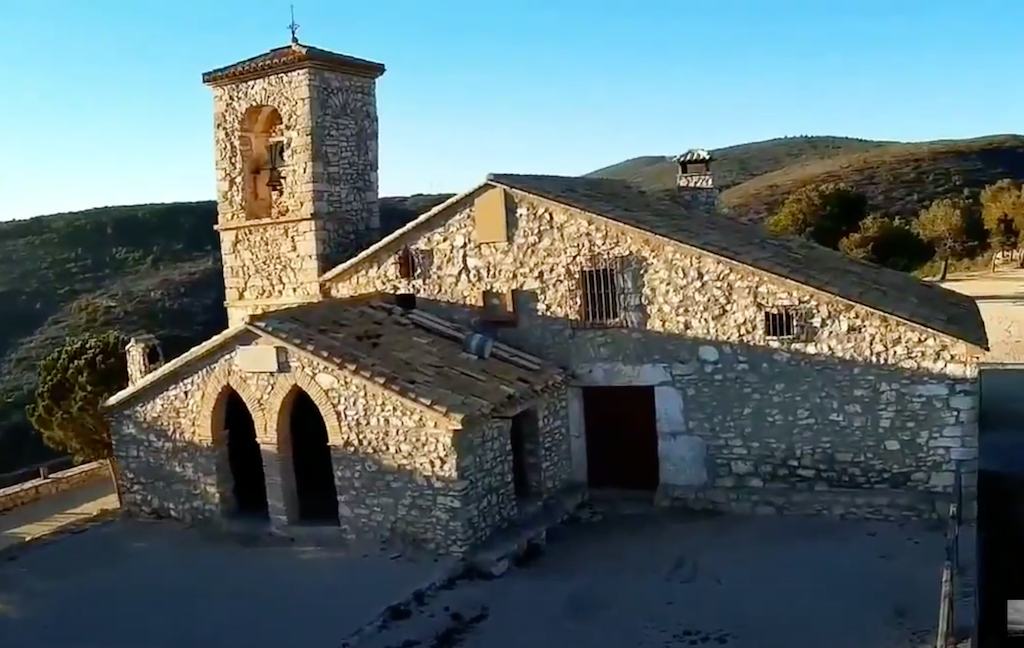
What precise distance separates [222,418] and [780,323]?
24.0ft

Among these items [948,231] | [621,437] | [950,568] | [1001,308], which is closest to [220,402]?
[621,437]

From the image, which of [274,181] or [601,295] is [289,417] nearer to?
[601,295]

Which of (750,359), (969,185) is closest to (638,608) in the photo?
(750,359)

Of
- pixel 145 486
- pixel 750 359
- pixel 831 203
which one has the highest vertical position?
pixel 831 203

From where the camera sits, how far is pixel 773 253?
47.6 ft

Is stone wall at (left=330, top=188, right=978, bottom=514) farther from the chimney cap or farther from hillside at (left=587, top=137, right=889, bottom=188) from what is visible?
hillside at (left=587, top=137, right=889, bottom=188)

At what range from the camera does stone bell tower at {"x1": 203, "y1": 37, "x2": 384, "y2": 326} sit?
623 inches

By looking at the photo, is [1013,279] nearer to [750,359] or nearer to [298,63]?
[750,359]

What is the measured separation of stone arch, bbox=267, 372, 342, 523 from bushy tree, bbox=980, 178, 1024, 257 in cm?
3421

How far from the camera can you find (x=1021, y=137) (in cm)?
7106

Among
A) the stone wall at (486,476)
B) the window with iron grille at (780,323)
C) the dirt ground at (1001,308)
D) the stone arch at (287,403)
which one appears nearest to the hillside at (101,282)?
the stone arch at (287,403)

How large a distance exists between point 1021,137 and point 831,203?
145 ft

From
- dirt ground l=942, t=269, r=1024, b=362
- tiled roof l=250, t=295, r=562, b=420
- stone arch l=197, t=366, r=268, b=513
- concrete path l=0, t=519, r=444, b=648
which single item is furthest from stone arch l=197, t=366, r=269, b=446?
dirt ground l=942, t=269, r=1024, b=362

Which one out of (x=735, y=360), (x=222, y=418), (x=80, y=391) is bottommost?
(x=222, y=418)
